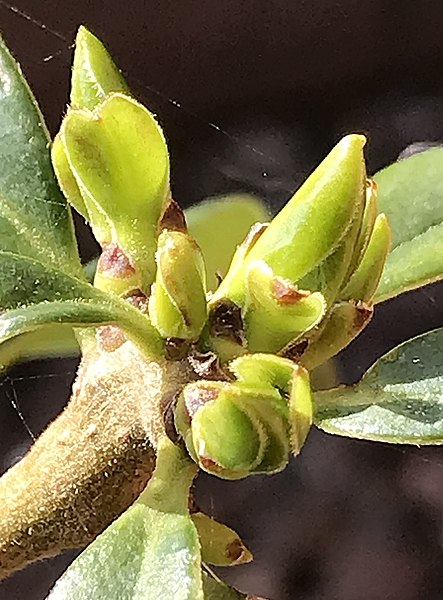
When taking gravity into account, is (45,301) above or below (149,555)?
above

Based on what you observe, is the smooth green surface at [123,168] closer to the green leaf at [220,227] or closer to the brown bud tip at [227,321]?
the brown bud tip at [227,321]

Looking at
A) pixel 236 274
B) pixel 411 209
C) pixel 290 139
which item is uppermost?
pixel 236 274

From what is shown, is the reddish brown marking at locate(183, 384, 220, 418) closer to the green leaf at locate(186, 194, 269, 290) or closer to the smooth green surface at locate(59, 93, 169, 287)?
the smooth green surface at locate(59, 93, 169, 287)

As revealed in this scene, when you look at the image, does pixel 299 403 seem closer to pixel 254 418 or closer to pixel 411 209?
pixel 254 418

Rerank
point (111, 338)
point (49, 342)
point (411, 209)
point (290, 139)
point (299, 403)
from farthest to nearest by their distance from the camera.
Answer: point (290, 139)
point (49, 342)
point (411, 209)
point (111, 338)
point (299, 403)

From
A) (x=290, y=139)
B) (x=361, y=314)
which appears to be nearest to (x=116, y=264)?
(x=361, y=314)

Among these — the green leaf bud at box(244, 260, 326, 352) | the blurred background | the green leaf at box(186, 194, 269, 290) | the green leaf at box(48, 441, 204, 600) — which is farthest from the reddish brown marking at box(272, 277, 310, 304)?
the blurred background

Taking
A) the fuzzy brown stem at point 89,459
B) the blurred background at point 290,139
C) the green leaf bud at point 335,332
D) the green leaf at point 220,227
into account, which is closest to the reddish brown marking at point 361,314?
the green leaf bud at point 335,332
